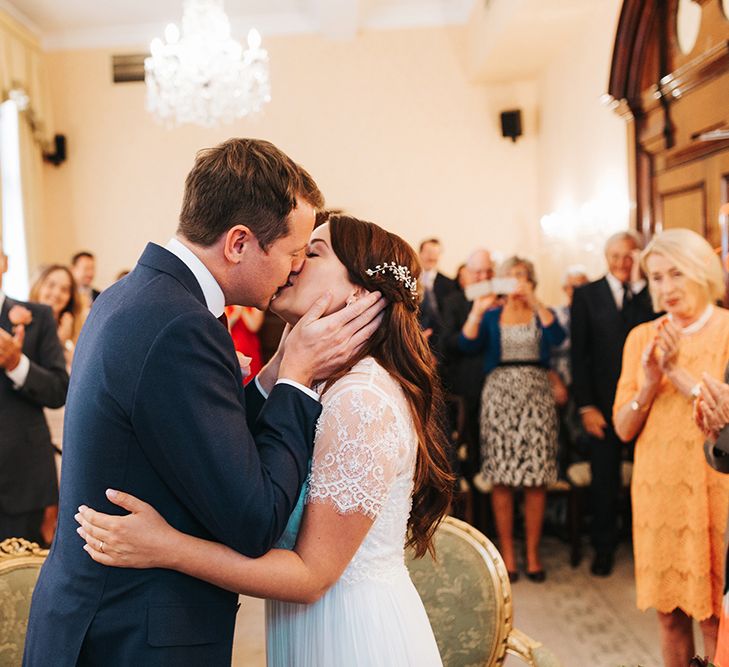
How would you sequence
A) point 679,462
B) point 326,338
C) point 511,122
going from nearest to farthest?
point 326,338 → point 679,462 → point 511,122

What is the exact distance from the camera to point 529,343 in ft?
14.8

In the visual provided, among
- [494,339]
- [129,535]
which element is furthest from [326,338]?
[494,339]

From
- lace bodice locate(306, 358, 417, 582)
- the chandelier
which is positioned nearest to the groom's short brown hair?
lace bodice locate(306, 358, 417, 582)

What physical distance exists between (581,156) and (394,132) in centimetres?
250

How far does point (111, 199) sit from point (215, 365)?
835cm

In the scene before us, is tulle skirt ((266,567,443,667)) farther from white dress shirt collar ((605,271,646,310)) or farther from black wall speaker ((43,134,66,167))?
black wall speaker ((43,134,66,167))

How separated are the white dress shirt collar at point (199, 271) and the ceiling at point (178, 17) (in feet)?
23.6

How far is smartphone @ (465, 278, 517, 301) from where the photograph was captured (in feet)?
14.6

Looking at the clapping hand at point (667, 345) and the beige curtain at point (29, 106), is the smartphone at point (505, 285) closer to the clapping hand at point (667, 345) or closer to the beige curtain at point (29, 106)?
the clapping hand at point (667, 345)

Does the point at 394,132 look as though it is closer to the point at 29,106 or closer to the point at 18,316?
the point at 29,106

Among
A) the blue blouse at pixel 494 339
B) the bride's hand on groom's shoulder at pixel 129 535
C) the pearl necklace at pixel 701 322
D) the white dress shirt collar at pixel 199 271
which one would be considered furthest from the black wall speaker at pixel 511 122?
the bride's hand on groom's shoulder at pixel 129 535

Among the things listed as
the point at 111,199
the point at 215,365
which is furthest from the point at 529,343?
the point at 111,199

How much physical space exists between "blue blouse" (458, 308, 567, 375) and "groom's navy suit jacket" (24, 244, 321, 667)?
10.9ft

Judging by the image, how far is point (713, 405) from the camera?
2.28 m
